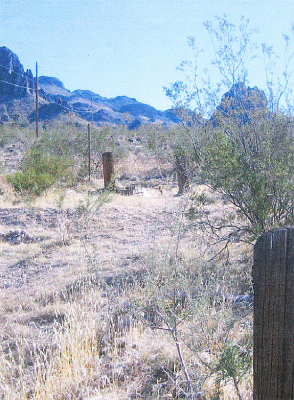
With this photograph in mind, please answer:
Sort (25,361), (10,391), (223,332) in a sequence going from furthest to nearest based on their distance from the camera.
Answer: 1. (25,361)
2. (223,332)
3. (10,391)

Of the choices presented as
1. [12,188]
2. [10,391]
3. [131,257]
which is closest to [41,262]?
[131,257]

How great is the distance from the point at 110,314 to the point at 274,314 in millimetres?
3045

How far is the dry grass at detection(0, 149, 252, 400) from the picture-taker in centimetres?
301

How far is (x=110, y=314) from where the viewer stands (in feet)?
14.0

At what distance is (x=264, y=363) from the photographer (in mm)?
1445

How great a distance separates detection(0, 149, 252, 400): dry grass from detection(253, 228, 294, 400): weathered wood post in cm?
102

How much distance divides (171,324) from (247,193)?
3.14 m

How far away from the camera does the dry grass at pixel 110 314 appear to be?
9.87 ft

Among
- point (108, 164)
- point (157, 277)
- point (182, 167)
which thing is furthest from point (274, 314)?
point (108, 164)

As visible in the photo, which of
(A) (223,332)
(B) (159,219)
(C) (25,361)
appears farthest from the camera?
(B) (159,219)

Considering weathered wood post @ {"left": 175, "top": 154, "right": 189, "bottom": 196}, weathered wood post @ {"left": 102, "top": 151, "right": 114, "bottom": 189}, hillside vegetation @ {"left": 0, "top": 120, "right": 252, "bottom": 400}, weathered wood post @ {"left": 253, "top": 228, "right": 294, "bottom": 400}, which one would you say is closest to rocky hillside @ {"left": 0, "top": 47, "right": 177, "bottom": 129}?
weathered wood post @ {"left": 102, "top": 151, "right": 114, "bottom": 189}

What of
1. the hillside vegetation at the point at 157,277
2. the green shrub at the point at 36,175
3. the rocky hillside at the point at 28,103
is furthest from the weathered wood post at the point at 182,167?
the rocky hillside at the point at 28,103

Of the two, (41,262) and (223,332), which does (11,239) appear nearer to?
(41,262)

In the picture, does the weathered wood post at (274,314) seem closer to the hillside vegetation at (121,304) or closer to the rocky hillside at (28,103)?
the hillside vegetation at (121,304)
